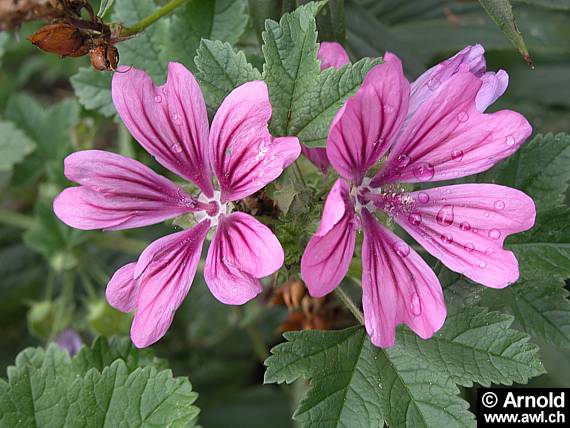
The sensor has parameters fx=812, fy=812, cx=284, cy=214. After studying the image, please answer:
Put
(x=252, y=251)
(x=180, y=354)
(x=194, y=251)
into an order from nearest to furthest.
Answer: (x=252, y=251) → (x=194, y=251) → (x=180, y=354)

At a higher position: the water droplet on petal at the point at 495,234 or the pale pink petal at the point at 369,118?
the pale pink petal at the point at 369,118

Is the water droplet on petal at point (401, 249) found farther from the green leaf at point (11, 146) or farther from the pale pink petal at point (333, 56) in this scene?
the green leaf at point (11, 146)

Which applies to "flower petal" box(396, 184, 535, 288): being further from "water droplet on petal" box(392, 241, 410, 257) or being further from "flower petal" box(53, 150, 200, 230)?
"flower petal" box(53, 150, 200, 230)

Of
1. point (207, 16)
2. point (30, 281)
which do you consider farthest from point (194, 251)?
point (30, 281)

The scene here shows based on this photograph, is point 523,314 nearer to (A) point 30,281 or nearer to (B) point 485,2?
(B) point 485,2

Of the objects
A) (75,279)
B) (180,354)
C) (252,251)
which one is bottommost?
(180,354)

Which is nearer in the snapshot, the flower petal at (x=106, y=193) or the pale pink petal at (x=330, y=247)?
the pale pink petal at (x=330, y=247)

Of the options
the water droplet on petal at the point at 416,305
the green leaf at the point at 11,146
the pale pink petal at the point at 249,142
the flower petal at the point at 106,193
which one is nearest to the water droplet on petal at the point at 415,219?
the water droplet on petal at the point at 416,305
